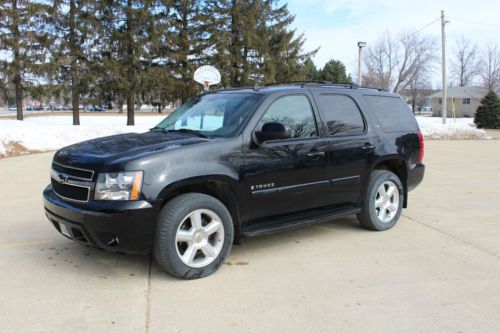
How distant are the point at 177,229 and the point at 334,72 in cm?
4801

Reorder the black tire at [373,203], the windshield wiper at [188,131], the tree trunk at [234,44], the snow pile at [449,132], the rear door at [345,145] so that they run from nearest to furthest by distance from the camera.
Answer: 1. the windshield wiper at [188,131]
2. the rear door at [345,145]
3. the black tire at [373,203]
4. the snow pile at [449,132]
5. the tree trunk at [234,44]

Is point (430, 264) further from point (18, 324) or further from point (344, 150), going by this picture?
point (18, 324)

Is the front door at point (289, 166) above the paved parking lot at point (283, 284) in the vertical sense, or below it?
above

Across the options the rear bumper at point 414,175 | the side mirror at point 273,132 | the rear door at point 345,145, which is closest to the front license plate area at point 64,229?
the side mirror at point 273,132

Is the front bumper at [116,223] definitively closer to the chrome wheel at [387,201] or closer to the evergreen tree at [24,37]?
the chrome wheel at [387,201]

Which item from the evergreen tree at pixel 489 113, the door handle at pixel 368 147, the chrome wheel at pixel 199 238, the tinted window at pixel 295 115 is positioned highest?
the evergreen tree at pixel 489 113

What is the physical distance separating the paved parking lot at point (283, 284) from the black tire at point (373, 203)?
14 cm

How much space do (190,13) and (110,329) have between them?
2758cm

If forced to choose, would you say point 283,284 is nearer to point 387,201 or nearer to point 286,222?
point 286,222

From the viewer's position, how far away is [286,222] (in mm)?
4742

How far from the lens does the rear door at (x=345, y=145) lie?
204 inches

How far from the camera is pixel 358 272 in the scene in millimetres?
4406

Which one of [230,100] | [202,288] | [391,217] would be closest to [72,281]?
[202,288]

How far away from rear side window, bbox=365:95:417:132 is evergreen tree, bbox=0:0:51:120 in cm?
2341
